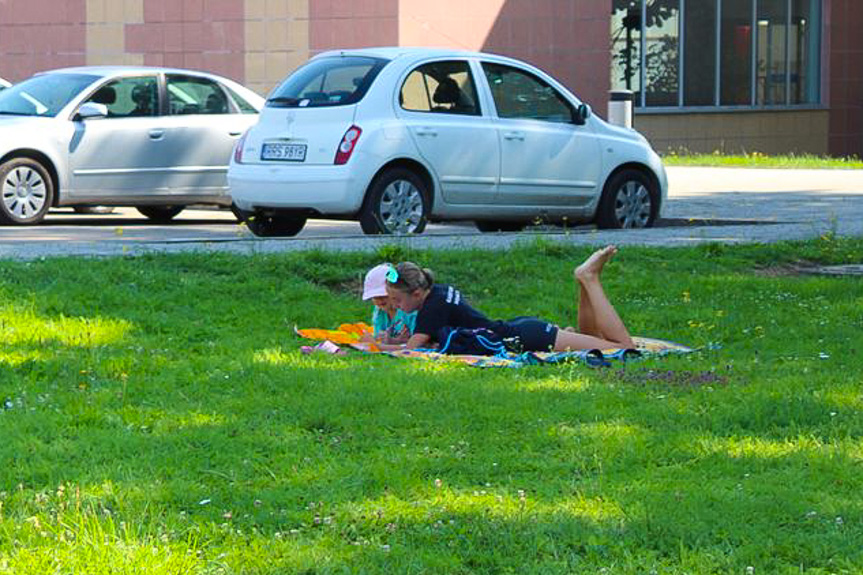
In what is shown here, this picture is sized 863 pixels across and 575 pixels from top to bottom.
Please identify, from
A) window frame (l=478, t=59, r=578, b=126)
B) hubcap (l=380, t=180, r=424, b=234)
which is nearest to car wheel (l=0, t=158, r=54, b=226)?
hubcap (l=380, t=180, r=424, b=234)

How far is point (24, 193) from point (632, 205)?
18.6 feet

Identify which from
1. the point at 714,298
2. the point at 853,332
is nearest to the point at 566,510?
the point at 853,332

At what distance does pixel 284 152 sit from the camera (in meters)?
13.8

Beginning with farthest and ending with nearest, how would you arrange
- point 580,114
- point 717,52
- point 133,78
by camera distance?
point 717,52 < point 133,78 < point 580,114

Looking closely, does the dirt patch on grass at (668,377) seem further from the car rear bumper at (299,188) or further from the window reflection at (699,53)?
the window reflection at (699,53)

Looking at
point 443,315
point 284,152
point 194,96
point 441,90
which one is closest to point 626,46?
point 194,96

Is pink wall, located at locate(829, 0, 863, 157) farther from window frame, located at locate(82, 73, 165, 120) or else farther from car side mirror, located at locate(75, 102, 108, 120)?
car side mirror, located at locate(75, 102, 108, 120)

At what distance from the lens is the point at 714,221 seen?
1593cm

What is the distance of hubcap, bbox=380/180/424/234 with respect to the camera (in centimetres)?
1370

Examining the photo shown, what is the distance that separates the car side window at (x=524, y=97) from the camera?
14742 mm

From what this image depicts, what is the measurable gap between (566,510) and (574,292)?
17.4 feet

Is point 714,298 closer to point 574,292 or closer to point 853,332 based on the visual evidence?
point 574,292

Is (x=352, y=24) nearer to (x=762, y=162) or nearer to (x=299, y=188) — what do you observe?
(x=762, y=162)

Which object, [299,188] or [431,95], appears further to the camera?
[431,95]
